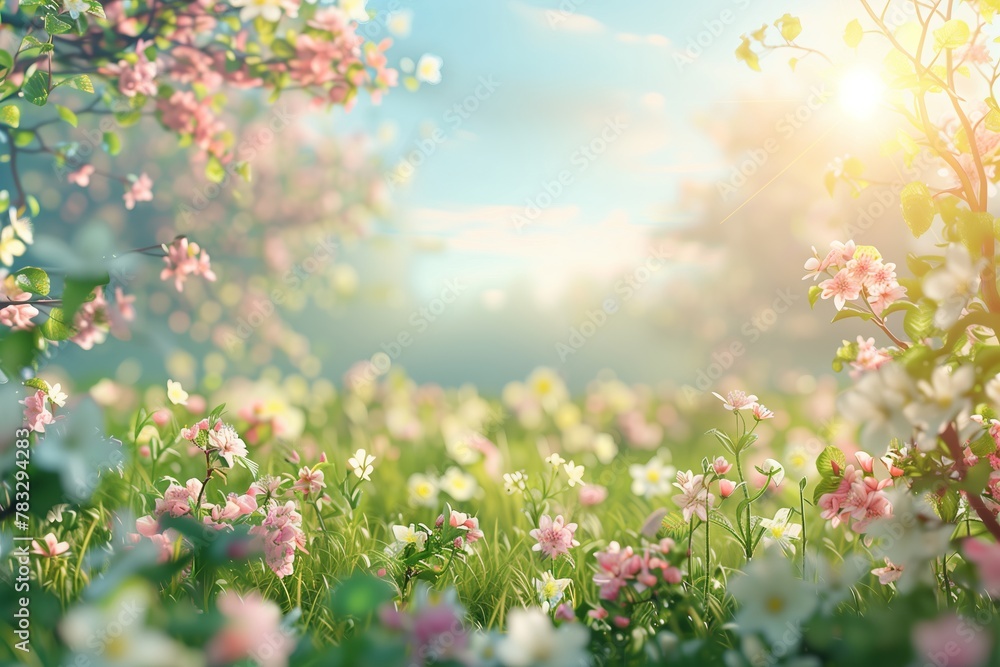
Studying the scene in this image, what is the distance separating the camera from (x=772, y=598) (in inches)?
48.3

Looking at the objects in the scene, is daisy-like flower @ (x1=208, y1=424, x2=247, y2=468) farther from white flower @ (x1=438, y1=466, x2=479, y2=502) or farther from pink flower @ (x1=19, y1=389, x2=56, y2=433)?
white flower @ (x1=438, y1=466, x2=479, y2=502)

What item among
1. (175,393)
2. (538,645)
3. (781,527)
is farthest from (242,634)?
(781,527)

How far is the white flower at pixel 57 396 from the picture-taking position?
200 centimetres

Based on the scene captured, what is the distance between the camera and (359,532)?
2424 millimetres

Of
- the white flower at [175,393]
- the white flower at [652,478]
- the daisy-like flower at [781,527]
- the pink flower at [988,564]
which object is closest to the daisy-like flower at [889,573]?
the daisy-like flower at [781,527]

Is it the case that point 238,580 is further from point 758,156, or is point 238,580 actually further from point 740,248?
point 740,248

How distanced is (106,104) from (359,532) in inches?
73.3

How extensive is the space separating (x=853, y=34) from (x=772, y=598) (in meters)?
1.32

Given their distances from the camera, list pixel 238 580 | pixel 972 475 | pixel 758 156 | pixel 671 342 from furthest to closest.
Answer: pixel 671 342 < pixel 758 156 < pixel 238 580 < pixel 972 475

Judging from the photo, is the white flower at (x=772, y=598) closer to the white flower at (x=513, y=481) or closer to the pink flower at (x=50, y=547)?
the white flower at (x=513, y=481)

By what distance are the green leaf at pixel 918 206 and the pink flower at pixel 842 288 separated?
16cm

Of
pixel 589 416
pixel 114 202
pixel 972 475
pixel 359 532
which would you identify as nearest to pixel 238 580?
pixel 359 532

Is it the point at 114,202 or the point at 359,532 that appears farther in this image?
the point at 114,202

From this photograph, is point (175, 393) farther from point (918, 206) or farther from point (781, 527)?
point (918, 206)
